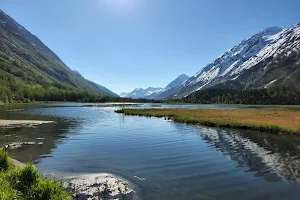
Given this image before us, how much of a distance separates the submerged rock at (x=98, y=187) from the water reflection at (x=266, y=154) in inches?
526

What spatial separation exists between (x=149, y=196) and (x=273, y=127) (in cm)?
4401

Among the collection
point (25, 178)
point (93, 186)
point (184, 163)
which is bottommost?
point (184, 163)

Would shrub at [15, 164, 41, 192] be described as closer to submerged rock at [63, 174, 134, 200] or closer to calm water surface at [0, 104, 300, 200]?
submerged rock at [63, 174, 134, 200]

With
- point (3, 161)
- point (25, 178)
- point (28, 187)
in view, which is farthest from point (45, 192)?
point (3, 161)

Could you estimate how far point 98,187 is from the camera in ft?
65.2

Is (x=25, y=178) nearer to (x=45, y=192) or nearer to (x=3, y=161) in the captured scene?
(x=45, y=192)

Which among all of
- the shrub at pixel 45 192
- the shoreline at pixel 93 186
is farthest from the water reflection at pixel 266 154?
the shrub at pixel 45 192

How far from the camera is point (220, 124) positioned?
210 ft

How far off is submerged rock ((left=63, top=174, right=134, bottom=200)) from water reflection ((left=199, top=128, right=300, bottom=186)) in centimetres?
1337

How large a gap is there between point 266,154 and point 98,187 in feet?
79.1

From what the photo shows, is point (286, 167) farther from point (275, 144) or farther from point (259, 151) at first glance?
point (275, 144)

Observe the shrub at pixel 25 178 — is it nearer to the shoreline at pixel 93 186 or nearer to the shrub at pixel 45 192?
the shoreline at pixel 93 186

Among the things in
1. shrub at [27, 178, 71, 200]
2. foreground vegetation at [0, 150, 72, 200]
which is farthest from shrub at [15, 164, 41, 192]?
shrub at [27, 178, 71, 200]

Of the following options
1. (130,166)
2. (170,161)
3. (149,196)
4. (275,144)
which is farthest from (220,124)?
(149,196)
